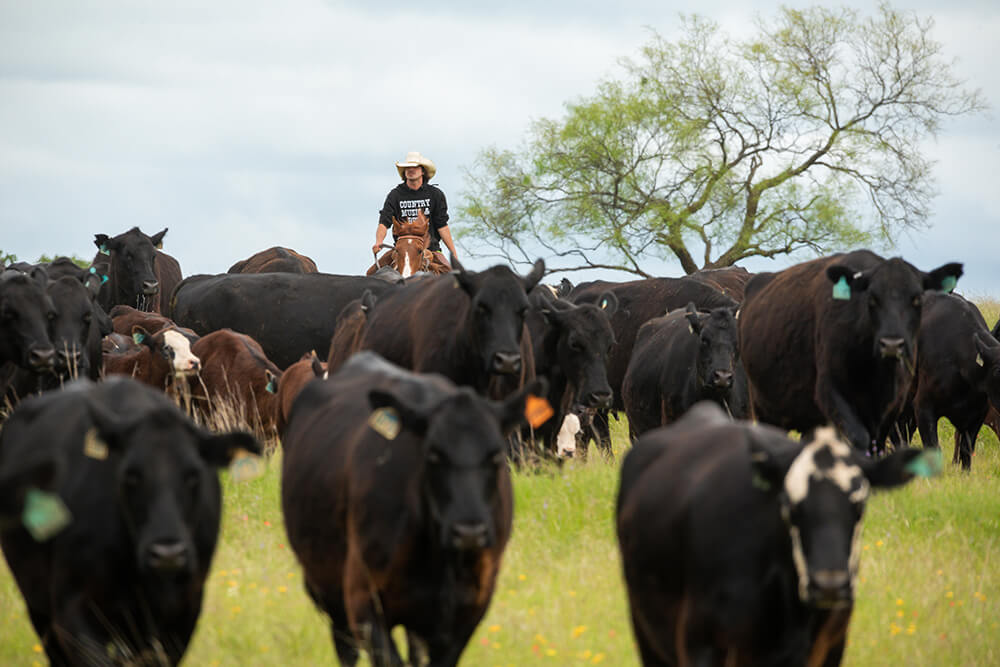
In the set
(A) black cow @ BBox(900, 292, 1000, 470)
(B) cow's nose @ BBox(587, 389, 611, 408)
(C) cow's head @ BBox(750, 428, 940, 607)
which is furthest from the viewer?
(A) black cow @ BBox(900, 292, 1000, 470)

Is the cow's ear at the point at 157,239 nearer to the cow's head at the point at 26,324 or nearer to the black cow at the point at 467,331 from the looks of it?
the cow's head at the point at 26,324

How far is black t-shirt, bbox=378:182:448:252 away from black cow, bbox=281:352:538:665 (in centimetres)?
1005

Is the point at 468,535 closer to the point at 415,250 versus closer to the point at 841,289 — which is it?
the point at 841,289

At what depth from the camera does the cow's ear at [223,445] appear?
5508 mm

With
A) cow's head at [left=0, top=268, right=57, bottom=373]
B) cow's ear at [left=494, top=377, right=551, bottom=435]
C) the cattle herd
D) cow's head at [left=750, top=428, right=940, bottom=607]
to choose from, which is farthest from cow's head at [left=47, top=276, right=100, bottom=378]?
cow's head at [left=750, top=428, right=940, bottom=607]

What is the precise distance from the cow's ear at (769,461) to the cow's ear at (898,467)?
0.87ft

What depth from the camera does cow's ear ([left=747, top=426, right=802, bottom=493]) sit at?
4.71 meters

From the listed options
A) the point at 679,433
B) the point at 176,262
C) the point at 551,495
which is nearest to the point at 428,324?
the point at 551,495

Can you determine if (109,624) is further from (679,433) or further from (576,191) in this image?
(576,191)

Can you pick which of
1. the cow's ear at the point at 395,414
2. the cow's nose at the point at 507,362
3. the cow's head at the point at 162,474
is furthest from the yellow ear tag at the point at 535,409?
the cow's nose at the point at 507,362

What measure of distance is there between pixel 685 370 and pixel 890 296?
4.42 meters

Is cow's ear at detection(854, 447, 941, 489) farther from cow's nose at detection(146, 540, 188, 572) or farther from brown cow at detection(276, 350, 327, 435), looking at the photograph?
brown cow at detection(276, 350, 327, 435)

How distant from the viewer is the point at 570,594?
25.1 feet

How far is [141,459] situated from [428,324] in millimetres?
5168
